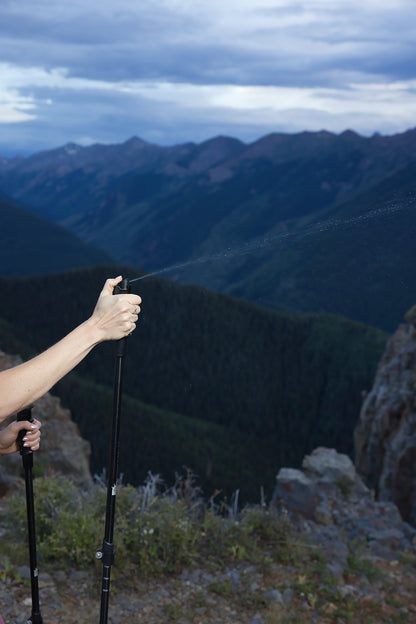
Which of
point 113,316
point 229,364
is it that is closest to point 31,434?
point 113,316

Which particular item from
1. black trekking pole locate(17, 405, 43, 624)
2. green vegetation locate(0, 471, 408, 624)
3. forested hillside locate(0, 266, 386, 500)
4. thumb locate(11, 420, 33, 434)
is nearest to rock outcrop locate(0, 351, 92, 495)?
green vegetation locate(0, 471, 408, 624)

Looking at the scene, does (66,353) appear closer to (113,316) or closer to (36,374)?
(36,374)

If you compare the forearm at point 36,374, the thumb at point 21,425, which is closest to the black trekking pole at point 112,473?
the thumb at point 21,425

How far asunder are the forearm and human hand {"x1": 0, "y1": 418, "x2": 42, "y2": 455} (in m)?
0.70

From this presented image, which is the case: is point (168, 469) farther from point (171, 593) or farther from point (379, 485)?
point (171, 593)

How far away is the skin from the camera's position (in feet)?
9.02

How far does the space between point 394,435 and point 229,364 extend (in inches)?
2758

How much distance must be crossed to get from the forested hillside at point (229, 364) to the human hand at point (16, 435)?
6120cm

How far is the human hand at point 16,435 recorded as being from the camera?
11.4ft

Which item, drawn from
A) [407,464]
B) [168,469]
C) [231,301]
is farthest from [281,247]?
[231,301]

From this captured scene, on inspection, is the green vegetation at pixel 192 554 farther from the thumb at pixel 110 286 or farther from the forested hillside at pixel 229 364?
the forested hillside at pixel 229 364

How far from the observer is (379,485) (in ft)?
70.7

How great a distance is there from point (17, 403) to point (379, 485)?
21055mm

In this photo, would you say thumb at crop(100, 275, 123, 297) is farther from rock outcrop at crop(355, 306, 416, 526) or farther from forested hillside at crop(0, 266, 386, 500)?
forested hillside at crop(0, 266, 386, 500)
